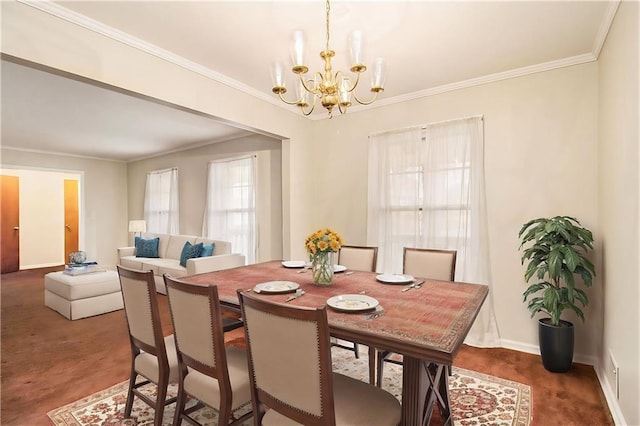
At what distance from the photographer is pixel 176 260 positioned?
5750 mm

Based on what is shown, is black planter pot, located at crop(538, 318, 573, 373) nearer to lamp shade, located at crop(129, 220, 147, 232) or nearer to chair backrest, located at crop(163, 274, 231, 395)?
chair backrest, located at crop(163, 274, 231, 395)

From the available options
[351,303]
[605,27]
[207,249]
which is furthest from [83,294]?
[605,27]

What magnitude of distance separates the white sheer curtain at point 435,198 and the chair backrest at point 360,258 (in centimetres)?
86

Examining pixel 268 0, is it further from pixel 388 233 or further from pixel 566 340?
pixel 566 340

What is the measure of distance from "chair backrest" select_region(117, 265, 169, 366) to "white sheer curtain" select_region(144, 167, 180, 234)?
4.87 m

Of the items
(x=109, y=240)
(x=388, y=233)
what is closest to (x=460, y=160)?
(x=388, y=233)

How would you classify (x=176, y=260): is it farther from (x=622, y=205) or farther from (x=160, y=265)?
(x=622, y=205)

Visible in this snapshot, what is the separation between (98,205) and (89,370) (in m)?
6.07

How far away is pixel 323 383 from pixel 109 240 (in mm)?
8400

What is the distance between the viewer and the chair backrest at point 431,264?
102 inches

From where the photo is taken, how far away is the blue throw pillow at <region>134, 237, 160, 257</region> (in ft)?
19.9

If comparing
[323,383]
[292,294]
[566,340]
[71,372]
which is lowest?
[71,372]

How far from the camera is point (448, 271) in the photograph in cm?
259

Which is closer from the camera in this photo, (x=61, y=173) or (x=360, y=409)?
(x=360, y=409)
